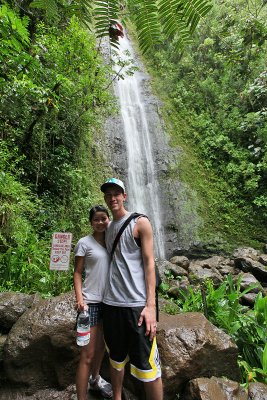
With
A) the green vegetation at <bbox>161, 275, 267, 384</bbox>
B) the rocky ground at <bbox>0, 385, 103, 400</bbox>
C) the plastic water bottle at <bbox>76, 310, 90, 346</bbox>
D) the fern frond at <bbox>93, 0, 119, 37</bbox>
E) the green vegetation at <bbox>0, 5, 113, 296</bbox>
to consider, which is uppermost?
the green vegetation at <bbox>0, 5, 113, 296</bbox>

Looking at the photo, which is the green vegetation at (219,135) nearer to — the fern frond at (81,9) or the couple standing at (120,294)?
the couple standing at (120,294)

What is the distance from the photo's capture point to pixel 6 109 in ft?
16.7

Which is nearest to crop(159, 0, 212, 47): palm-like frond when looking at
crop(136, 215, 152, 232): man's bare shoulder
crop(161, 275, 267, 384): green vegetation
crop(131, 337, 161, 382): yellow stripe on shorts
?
crop(136, 215, 152, 232): man's bare shoulder

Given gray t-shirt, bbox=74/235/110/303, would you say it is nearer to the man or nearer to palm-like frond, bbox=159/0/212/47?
the man

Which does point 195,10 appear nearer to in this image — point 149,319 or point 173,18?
point 173,18

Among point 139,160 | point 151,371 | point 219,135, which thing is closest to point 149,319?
point 151,371

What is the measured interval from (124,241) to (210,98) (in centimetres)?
1337

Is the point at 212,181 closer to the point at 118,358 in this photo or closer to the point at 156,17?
the point at 118,358

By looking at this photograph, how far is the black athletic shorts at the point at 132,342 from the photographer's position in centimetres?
194

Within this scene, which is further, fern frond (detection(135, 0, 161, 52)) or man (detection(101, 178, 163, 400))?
man (detection(101, 178, 163, 400))

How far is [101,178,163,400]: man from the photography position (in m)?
1.94

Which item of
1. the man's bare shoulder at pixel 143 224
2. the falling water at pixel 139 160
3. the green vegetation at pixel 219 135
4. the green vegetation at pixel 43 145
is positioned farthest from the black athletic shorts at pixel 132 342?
the green vegetation at pixel 219 135

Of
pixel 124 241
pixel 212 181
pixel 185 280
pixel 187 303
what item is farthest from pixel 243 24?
pixel 212 181

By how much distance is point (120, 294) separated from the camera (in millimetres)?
2020
